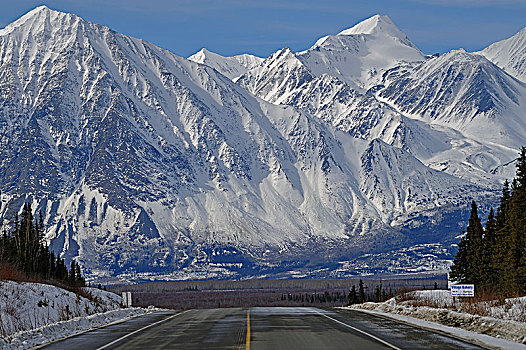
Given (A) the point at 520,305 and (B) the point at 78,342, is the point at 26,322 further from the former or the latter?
(A) the point at 520,305

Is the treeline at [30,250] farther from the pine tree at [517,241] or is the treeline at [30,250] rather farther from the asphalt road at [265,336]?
the asphalt road at [265,336]

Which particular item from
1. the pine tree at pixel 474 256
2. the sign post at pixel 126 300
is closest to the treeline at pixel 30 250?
the sign post at pixel 126 300

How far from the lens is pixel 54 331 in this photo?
1471 inches

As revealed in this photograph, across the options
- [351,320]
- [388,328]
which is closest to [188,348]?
[388,328]

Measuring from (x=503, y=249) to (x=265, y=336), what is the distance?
55.3 metres

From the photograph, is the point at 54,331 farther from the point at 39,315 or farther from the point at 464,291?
the point at 464,291

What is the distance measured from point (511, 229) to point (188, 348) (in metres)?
57.9

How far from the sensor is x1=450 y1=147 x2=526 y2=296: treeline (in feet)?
257

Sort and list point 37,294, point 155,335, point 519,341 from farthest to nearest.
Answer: point 37,294 → point 155,335 → point 519,341

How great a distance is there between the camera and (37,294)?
4422 cm

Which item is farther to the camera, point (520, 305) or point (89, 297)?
point (89, 297)

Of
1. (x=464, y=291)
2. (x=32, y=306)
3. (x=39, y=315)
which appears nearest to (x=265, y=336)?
(x=39, y=315)

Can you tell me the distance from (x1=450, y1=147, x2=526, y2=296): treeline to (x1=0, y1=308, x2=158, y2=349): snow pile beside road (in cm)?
3430

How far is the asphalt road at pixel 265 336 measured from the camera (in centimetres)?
3139
